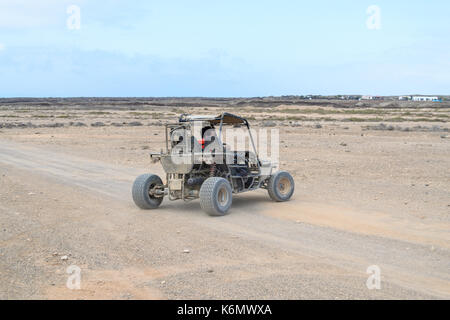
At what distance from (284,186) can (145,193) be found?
3300 mm

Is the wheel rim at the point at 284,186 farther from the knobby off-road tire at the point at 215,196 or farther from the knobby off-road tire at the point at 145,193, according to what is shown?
the knobby off-road tire at the point at 145,193

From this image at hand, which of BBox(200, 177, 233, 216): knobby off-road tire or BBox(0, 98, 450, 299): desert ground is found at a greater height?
BBox(200, 177, 233, 216): knobby off-road tire

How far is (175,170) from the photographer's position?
11.3 metres

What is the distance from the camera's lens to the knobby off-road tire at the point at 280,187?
12.4 meters

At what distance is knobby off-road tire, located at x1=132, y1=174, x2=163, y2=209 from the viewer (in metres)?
11.5

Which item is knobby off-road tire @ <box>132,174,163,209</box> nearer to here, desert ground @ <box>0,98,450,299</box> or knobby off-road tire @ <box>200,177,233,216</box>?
desert ground @ <box>0,98,450,299</box>

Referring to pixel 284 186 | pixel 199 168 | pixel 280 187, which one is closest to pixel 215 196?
pixel 199 168

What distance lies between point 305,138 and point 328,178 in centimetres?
1502

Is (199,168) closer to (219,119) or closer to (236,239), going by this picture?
(219,119)

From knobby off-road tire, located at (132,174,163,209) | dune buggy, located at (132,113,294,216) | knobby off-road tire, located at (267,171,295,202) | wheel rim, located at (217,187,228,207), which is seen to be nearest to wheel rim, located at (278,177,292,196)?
knobby off-road tire, located at (267,171,295,202)

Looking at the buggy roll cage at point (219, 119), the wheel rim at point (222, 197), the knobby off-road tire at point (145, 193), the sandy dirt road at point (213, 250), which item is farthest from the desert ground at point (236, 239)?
the buggy roll cage at point (219, 119)

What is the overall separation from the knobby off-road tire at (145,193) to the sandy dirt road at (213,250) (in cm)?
22
